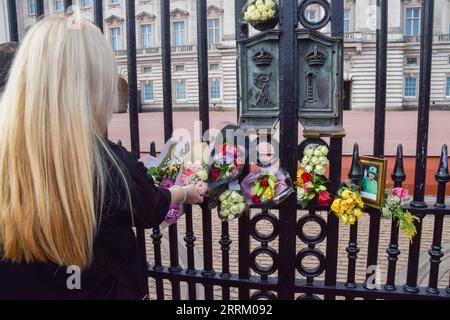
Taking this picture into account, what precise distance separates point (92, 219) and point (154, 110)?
30063 millimetres

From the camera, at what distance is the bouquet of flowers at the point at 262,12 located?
1979 millimetres

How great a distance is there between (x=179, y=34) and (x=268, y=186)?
27.9 metres

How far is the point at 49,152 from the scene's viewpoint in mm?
1375

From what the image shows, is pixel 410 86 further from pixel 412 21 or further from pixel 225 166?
pixel 225 166

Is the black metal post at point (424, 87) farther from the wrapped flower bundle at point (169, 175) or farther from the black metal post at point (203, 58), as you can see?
the wrapped flower bundle at point (169, 175)

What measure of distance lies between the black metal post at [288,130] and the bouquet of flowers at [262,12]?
0.05 metres

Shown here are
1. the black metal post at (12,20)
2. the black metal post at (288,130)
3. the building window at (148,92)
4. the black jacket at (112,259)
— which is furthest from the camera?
the building window at (148,92)

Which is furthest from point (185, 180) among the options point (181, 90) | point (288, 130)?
point (181, 90)

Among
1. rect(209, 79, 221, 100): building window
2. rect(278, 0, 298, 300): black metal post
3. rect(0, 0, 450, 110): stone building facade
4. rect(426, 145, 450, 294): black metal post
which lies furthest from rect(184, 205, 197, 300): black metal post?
rect(209, 79, 221, 100): building window

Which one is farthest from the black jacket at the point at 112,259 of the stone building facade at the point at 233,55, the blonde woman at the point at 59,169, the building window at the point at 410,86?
the building window at the point at 410,86

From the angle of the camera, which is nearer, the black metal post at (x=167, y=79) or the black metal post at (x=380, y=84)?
the black metal post at (x=380, y=84)

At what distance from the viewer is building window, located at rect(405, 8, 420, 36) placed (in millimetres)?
24469

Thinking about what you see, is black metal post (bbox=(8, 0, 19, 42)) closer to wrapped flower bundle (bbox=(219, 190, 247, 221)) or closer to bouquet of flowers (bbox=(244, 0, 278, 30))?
bouquet of flowers (bbox=(244, 0, 278, 30))

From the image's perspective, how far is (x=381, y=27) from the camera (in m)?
2.00
